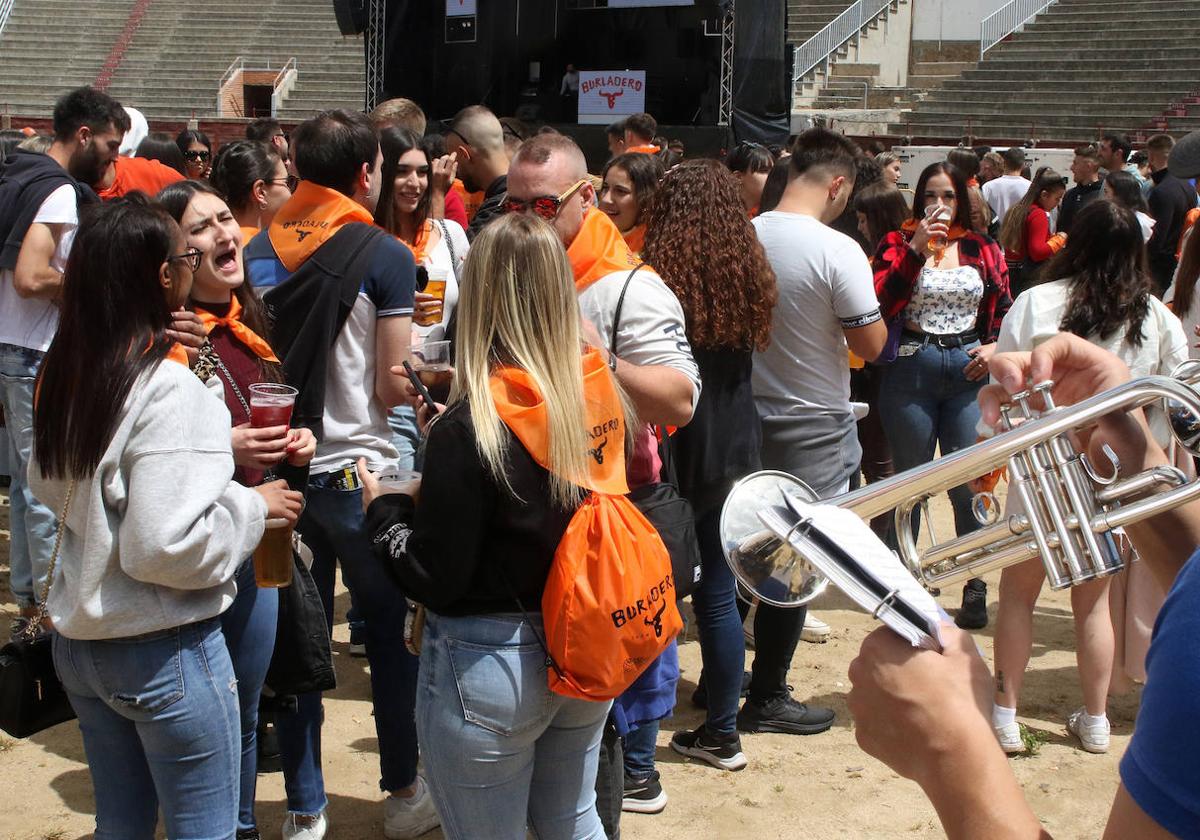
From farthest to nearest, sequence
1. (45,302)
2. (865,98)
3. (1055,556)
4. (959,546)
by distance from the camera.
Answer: (865,98) < (45,302) < (959,546) < (1055,556)

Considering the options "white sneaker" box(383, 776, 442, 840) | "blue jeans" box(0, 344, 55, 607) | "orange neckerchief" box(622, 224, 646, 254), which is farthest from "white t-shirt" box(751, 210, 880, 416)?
"blue jeans" box(0, 344, 55, 607)

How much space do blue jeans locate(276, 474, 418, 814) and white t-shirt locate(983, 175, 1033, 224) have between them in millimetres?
8786

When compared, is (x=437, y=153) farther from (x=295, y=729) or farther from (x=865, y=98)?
(x=865, y=98)

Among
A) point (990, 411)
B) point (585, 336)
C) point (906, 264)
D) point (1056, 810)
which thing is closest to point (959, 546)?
point (990, 411)

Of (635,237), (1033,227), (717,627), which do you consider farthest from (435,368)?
(1033,227)

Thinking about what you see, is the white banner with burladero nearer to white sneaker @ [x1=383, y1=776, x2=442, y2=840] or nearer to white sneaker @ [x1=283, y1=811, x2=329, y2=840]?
white sneaker @ [x1=383, y1=776, x2=442, y2=840]

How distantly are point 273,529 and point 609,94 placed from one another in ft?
48.2

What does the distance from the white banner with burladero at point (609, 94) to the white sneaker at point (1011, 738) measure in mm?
13220

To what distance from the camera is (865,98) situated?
24.6 metres

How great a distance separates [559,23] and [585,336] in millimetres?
15504

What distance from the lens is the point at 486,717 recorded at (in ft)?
7.20

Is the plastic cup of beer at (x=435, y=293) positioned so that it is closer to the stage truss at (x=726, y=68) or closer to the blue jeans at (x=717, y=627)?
the blue jeans at (x=717, y=627)

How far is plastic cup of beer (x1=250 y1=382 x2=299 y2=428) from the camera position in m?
2.41

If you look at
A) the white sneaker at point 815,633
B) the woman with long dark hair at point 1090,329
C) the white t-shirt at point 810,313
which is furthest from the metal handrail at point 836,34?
the white t-shirt at point 810,313
